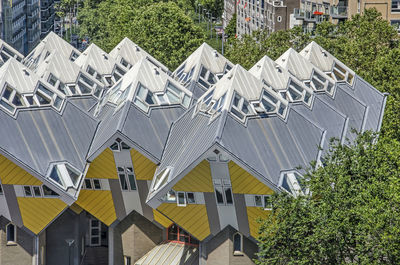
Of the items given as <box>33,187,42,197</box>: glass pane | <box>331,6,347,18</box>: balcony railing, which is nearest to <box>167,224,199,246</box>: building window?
<box>33,187,42,197</box>: glass pane

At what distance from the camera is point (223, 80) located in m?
73.2

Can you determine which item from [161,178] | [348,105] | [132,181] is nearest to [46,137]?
[132,181]

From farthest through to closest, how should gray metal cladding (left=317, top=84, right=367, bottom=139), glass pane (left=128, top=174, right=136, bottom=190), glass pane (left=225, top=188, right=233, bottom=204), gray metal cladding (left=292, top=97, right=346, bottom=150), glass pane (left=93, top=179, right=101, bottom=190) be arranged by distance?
gray metal cladding (left=317, top=84, right=367, bottom=139) < gray metal cladding (left=292, top=97, right=346, bottom=150) < glass pane (left=93, top=179, right=101, bottom=190) < glass pane (left=128, top=174, right=136, bottom=190) < glass pane (left=225, top=188, right=233, bottom=204)

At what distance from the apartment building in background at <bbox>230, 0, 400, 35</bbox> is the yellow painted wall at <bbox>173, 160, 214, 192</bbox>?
6443 centimetres

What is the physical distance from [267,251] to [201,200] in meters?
8.66

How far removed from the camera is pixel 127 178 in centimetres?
7238

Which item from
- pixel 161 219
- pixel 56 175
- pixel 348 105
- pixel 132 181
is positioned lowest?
pixel 161 219

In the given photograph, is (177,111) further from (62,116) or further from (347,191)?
(347,191)

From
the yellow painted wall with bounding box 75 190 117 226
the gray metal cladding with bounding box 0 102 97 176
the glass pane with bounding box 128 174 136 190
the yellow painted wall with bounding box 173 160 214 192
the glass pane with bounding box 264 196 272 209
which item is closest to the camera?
the glass pane with bounding box 264 196 272 209

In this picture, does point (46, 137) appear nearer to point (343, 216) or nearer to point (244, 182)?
point (244, 182)

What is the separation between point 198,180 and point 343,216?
39.9 ft

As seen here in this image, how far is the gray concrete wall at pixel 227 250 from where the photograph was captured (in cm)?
6794

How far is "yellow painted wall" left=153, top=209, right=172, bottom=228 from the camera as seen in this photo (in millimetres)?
73562

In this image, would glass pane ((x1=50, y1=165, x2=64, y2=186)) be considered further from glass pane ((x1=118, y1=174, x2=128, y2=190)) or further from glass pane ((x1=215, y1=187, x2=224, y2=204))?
glass pane ((x1=215, y1=187, x2=224, y2=204))
